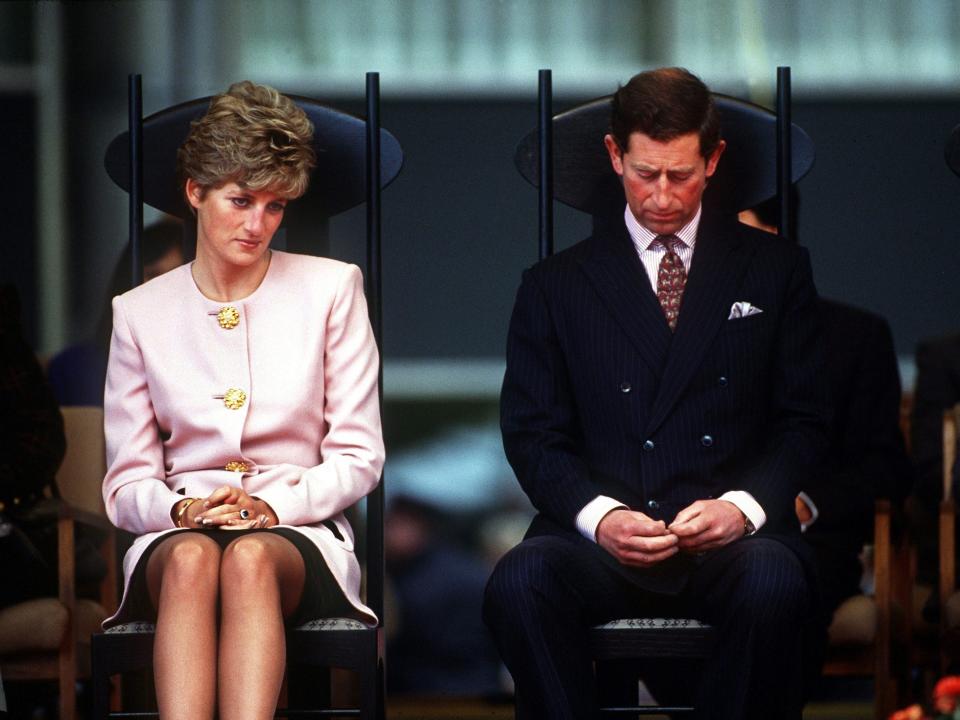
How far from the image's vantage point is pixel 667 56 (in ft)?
17.5

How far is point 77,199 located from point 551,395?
108 inches

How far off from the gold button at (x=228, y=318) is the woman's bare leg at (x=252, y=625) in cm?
42

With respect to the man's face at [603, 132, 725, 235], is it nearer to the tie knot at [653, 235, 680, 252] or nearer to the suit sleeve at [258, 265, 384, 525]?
the tie knot at [653, 235, 680, 252]

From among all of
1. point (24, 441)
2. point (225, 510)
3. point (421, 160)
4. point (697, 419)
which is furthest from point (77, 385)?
point (697, 419)

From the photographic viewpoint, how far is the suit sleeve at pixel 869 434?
3494mm

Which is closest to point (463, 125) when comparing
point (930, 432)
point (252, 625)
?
point (930, 432)

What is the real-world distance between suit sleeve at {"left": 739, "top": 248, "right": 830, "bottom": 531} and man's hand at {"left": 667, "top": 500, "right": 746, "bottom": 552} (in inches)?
2.9

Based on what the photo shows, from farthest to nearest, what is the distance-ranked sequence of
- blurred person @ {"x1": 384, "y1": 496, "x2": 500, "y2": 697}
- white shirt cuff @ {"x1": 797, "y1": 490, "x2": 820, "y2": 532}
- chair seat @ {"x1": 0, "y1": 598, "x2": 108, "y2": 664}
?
1. blurred person @ {"x1": 384, "y1": 496, "x2": 500, "y2": 697}
2. chair seat @ {"x1": 0, "y1": 598, "x2": 108, "y2": 664}
3. white shirt cuff @ {"x1": 797, "y1": 490, "x2": 820, "y2": 532}

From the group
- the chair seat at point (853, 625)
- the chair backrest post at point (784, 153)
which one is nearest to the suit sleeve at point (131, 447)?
the chair backrest post at point (784, 153)

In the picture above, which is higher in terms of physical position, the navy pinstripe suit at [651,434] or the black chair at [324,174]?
the black chair at [324,174]

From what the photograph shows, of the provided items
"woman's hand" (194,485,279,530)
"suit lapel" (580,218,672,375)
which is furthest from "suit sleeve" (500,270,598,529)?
"woman's hand" (194,485,279,530)

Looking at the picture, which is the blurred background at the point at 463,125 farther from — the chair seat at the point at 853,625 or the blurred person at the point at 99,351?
the chair seat at the point at 853,625

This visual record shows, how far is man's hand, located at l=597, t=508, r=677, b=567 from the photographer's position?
2.72 m

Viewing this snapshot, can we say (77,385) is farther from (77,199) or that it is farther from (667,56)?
(667,56)
